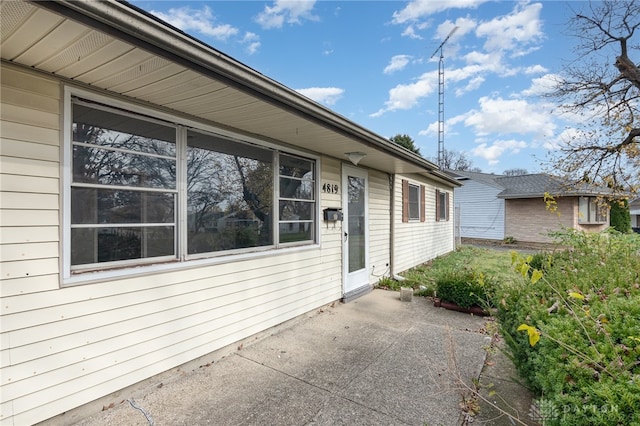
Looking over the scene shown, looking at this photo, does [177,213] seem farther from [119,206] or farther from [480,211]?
[480,211]

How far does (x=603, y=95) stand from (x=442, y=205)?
5.19m

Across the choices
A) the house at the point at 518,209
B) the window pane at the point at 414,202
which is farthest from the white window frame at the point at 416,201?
the house at the point at 518,209

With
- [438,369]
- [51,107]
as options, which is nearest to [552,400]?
[438,369]

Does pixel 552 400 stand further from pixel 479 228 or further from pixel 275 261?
pixel 479 228

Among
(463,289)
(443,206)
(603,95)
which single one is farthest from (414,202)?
(603,95)

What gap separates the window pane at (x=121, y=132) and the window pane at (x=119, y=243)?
70 cm

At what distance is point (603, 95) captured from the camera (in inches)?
316

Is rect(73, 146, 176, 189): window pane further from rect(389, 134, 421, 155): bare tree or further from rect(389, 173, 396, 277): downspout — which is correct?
rect(389, 134, 421, 155): bare tree

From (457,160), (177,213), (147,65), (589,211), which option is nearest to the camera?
(147,65)

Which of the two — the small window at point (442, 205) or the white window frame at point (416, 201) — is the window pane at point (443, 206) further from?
the white window frame at point (416, 201)

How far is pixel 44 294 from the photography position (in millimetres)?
2051

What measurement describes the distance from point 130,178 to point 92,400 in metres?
1.74

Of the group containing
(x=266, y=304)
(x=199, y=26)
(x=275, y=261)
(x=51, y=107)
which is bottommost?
(x=266, y=304)

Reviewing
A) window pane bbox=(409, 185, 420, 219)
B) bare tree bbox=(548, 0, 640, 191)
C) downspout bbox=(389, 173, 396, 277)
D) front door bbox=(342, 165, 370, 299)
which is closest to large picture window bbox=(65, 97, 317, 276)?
front door bbox=(342, 165, 370, 299)
